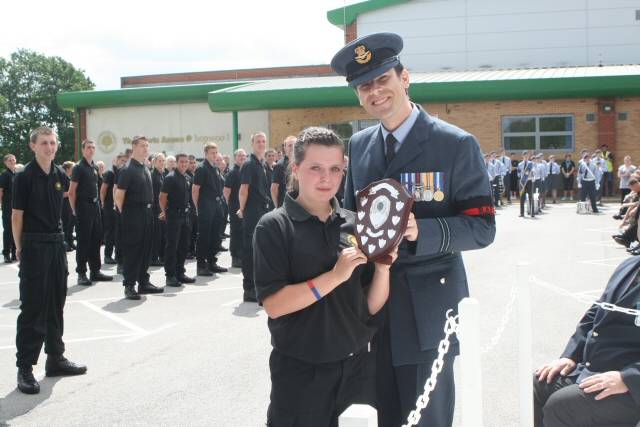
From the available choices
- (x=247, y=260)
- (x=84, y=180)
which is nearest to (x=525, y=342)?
(x=247, y=260)

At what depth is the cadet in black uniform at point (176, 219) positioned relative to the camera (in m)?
11.0

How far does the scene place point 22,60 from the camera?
3258 inches

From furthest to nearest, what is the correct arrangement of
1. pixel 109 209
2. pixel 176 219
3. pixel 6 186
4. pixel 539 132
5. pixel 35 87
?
1. pixel 35 87
2. pixel 539 132
3. pixel 6 186
4. pixel 109 209
5. pixel 176 219

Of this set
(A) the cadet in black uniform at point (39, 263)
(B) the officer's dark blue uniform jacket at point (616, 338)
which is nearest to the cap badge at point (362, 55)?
(B) the officer's dark blue uniform jacket at point (616, 338)

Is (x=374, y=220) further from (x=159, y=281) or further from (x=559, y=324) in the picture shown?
(x=159, y=281)

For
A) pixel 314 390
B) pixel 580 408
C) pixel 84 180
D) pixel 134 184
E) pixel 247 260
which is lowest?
pixel 580 408

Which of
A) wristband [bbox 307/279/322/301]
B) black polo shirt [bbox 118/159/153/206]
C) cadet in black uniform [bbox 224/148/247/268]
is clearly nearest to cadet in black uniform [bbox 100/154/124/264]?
cadet in black uniform [bbox 224/148/247/268]

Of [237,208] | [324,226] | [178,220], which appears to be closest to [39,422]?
[324,226]

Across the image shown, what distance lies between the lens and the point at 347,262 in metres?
2.51

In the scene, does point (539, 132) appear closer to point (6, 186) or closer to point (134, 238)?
point (6, 186)

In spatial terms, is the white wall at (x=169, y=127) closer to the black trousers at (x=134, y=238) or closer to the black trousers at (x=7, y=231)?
the black trousers at (x=7, y=231)

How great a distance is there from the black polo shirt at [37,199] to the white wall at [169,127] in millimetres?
26477

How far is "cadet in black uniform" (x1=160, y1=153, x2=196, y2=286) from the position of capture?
11.0m

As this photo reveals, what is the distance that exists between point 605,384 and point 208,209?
31.4ft
